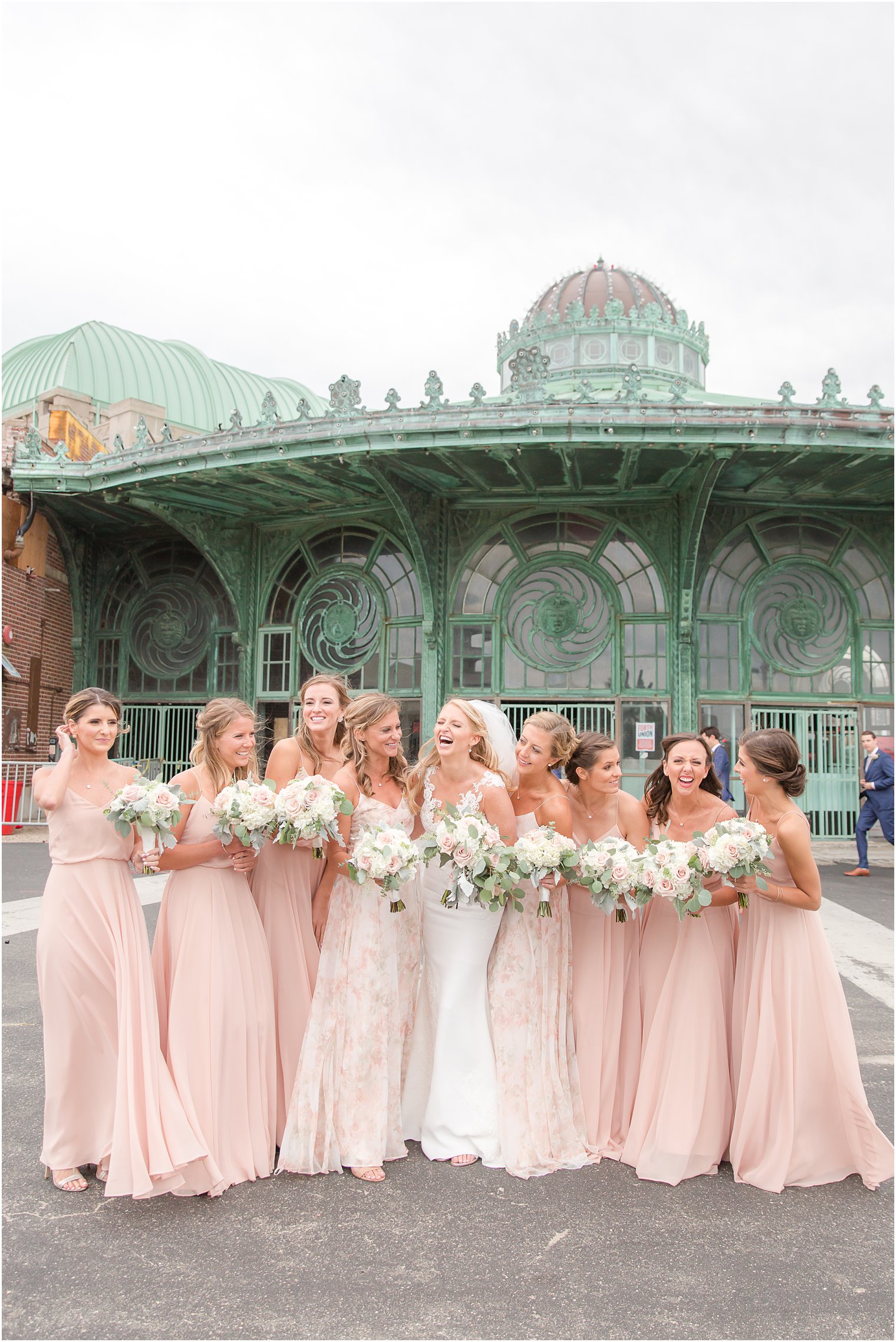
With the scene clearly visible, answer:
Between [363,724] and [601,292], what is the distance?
18126mm

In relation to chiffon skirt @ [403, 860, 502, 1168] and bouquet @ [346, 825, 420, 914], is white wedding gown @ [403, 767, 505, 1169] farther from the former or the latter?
bouquet @ [346, 825, 420, 914]

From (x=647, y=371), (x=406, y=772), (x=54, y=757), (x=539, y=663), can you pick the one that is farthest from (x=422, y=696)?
(x=406, y=772)

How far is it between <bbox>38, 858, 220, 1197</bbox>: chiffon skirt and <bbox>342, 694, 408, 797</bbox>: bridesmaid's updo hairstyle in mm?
1132

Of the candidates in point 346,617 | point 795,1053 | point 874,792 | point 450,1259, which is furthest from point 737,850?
point 346,617

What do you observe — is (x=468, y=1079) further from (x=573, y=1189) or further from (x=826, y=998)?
(x=826, y=998)

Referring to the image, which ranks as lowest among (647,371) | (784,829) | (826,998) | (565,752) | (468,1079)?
(468,1079)

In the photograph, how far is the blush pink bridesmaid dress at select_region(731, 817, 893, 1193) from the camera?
13.3 ft

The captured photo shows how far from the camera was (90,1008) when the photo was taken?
3994mm

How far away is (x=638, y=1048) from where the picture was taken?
4461 mm

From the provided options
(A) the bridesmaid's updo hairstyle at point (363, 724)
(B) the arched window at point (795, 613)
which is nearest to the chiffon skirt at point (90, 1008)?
(A) the bridesmaid's updo hairstyle at point (363, 724)

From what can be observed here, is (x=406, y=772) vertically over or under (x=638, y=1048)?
over

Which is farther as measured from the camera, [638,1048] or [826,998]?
[638,1048]

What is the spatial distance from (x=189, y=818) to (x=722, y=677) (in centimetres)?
1262

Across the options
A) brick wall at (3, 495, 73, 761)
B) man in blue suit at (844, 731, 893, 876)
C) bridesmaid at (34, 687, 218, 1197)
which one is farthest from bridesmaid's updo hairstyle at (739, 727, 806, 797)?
brick wall at (3, 495, 73, 761)
